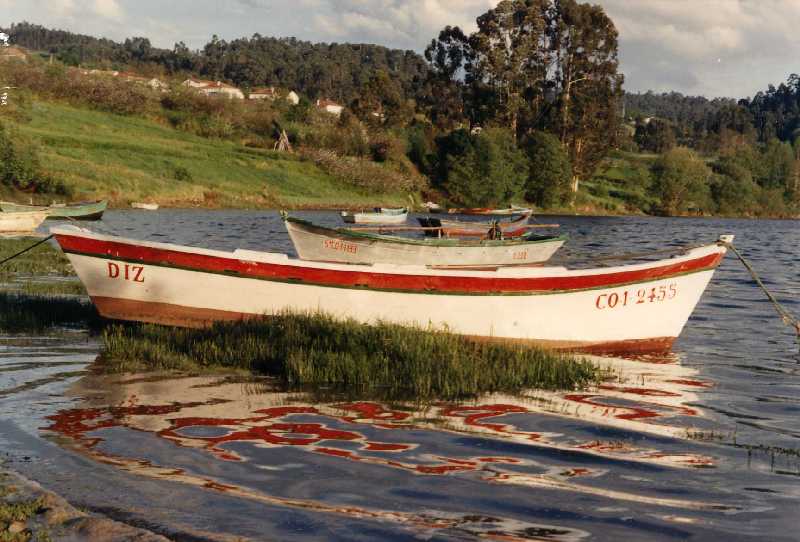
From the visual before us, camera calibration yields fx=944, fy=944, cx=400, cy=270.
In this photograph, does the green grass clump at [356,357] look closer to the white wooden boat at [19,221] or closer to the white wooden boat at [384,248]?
the white wooden boat at [384,248]

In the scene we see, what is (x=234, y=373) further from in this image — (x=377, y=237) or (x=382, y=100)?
(x=382, y=100)

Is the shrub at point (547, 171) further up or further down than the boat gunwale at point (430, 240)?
further up

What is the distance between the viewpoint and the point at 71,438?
343 inches

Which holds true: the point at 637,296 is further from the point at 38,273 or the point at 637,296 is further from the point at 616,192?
the point at 616,192

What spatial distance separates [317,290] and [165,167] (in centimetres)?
5993

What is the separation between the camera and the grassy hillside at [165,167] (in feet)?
206

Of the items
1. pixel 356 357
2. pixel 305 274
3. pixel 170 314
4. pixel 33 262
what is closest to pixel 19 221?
pixel 33 262

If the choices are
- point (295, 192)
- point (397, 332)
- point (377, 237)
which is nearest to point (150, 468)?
point (397, 332)

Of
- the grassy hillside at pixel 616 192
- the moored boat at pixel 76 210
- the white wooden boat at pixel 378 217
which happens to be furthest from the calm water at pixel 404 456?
the grassy hillside at pixel 616 192

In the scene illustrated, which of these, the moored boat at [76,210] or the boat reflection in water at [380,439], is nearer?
the boat reflection in water at [380,439]

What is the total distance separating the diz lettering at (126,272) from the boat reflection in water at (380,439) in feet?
10.7

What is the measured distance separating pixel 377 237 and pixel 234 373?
12736 mm

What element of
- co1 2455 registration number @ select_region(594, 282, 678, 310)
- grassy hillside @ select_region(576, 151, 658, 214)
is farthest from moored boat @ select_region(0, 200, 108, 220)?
grassy hillside @ select_region(576, 151, 658, 214)

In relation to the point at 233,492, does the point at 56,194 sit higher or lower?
higher
